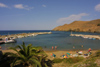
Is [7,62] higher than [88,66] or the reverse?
higher

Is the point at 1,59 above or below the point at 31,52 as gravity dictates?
below

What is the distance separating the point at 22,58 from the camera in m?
4.94

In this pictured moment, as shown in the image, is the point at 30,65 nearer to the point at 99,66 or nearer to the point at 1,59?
the point at 1,59

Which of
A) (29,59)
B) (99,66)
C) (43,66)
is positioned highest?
(29,59)

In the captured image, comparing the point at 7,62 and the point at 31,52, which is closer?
the point at 7,62

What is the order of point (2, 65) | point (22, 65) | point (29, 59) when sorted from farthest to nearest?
point (22, 65) < point (29, 59) < point (2, 65)

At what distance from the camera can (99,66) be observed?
4535mm

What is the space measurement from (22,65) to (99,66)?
4.66 m

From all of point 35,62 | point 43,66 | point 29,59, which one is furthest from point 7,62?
point 43,66

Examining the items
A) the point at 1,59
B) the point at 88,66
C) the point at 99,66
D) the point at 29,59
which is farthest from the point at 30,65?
the point at 99,66

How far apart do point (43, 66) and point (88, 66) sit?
2.87 metres

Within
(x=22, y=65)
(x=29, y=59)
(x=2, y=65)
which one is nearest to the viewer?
(x=2, y=65)

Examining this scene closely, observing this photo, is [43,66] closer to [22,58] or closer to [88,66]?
[22,58]

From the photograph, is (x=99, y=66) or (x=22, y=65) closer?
(x=99, y=66)
